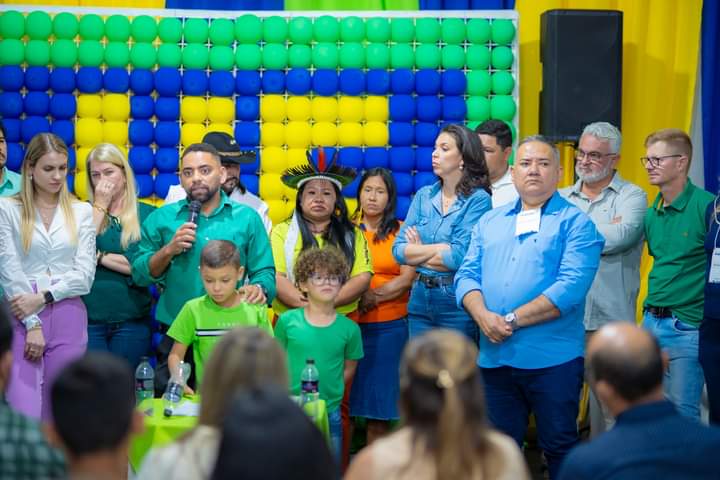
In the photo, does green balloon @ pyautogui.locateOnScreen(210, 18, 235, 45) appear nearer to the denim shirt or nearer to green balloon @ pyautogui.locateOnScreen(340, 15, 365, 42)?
green balloon @ pyautogui.locateOnScreen(340, 15, 365, 42)

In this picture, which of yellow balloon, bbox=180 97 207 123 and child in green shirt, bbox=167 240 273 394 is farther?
yellow balloon, bbox=180 97 207 123

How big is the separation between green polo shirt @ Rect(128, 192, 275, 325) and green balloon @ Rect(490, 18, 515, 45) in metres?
2.45

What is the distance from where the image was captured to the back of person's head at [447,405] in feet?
7.61

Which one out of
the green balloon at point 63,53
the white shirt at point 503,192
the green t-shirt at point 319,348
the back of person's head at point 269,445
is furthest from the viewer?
the green balloon at point 63,53

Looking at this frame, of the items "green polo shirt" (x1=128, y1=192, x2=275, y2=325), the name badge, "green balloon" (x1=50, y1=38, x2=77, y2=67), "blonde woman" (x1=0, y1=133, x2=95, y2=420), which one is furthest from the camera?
"green balloon" (x1=50, y1=38, x2=77, y2=67)

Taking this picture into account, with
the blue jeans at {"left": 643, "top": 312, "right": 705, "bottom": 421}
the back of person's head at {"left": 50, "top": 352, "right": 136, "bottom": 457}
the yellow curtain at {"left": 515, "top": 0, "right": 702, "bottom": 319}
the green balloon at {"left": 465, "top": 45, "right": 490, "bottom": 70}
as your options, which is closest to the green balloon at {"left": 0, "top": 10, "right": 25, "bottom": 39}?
the green balloon at {"left": 465, "top": 45, "right": 490, "bottom": 70}

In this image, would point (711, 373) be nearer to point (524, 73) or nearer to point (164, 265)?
point (164, 265)

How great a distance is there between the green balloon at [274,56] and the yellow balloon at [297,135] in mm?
376

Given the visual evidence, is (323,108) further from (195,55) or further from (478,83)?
(478,83)

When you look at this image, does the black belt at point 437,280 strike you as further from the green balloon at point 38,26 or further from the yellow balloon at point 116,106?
the green balloon at point 38,26

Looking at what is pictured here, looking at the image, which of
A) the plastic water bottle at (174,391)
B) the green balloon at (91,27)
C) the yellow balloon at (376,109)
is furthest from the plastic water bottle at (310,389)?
the green balloon at (91,27)

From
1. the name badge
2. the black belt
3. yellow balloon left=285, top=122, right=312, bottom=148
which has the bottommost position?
the black belt

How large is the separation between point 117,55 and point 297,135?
4.00ft

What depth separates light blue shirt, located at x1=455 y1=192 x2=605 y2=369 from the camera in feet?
13.5
